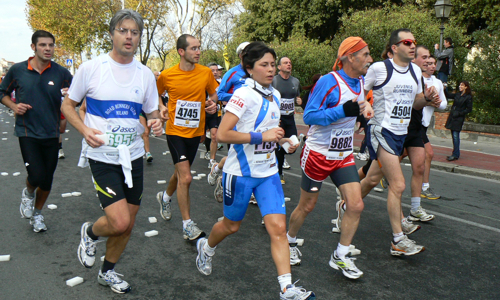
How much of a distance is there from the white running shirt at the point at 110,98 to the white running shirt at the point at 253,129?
2.59ft

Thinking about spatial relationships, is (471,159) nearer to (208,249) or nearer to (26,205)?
(208,249)

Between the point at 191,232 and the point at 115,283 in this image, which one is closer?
the point at 115,283

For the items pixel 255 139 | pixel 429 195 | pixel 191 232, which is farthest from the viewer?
pixel 429 195

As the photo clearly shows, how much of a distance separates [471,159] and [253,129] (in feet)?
29.7

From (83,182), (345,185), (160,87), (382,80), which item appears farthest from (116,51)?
(83,182)

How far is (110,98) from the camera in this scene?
3.22 m

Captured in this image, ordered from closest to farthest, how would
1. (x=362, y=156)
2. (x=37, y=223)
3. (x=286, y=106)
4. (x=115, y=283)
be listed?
(x=115, y=283) → (x=37, y=223) → (x=286, y=106) → (x=362, y=156)

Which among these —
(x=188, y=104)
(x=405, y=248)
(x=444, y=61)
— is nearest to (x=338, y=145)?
(x=405, y=248)

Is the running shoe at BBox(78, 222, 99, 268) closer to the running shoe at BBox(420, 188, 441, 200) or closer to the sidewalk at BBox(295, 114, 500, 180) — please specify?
the running shoe at BBox(420, 188, 441, 200)

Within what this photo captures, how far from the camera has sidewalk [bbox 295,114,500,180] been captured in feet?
30.0

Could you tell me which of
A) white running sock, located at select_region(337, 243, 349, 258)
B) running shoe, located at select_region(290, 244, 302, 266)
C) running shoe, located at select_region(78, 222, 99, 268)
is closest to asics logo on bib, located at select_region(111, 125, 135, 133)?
running shoe, located at select_region(78, 222, 99, 268)

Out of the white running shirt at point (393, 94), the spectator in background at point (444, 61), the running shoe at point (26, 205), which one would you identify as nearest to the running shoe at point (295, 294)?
the white running shirt at point (393, 94)

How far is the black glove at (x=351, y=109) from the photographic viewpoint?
357 centimetres

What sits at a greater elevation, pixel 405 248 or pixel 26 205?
pixel 405 248
